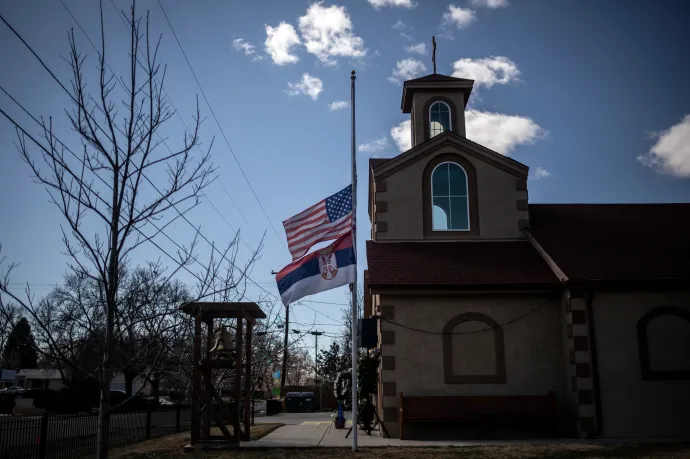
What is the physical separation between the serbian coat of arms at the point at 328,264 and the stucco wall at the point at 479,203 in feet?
17.7

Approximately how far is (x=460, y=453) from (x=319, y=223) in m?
6.21

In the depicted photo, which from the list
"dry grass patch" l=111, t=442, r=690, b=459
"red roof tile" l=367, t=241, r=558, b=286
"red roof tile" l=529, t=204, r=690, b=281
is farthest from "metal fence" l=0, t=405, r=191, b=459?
"red roof tile" l=529, t=204, r=690, b=281

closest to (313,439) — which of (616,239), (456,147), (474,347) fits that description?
(474,347)

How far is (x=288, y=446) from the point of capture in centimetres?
1516

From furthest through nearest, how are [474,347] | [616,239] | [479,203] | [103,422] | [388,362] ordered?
→ 1. [479,203]
2. [616,239]
3. [474,347]
4. [388,362]
5. [103,422]

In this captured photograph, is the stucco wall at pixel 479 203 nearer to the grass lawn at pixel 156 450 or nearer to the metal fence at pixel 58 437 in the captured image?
the grass lawn at pixel 156 450

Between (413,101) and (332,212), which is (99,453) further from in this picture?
(413,101)

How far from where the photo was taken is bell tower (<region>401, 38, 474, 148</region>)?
24.2 meters

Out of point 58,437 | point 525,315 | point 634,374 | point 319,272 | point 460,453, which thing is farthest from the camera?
point 525,315

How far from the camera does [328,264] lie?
15.5 m

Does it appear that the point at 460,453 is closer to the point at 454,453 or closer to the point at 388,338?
the point at 454,453

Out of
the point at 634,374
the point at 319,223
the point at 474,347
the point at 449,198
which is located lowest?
the point at 634,374

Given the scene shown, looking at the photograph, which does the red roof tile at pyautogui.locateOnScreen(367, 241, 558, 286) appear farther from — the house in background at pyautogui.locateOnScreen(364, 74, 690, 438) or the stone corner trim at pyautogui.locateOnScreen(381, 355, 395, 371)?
the stone corner trim at pyautogui.locateOnScreen(381, 355, 395, 371)

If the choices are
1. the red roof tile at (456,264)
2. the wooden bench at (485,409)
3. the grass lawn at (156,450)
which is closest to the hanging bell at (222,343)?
the grass lawn at (156,450)
